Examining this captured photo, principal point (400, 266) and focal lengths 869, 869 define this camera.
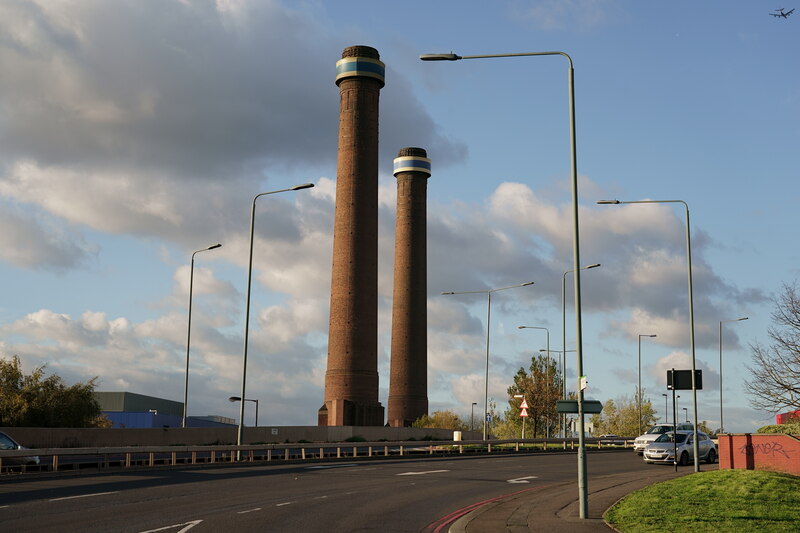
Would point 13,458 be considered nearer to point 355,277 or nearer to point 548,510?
point 548,510

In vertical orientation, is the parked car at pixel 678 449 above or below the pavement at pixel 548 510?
above

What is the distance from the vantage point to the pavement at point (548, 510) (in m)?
17.6

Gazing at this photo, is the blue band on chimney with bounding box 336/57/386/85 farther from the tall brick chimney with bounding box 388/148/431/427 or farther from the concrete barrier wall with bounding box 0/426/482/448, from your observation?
the concrete barrier wall with bounding box 0/426/482/448

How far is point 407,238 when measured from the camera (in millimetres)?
97688

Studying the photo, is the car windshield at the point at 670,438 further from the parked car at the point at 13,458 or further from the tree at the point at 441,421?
the tree at the point at 441,421

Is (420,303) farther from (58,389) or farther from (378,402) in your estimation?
(58,389)

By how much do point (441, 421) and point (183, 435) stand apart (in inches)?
2083

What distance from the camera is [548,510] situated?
20.5 m

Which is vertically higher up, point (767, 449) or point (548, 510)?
point (767, 449)

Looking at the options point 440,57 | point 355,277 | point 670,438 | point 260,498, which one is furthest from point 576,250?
point 355,277

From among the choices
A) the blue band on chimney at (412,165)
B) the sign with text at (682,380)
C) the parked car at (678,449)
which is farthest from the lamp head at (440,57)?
the blue band on chimney at (412,165)

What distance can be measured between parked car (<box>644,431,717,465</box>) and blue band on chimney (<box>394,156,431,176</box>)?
64027 millimetres

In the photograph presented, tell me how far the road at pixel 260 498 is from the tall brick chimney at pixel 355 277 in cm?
4240

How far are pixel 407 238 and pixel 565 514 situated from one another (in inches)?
3091
